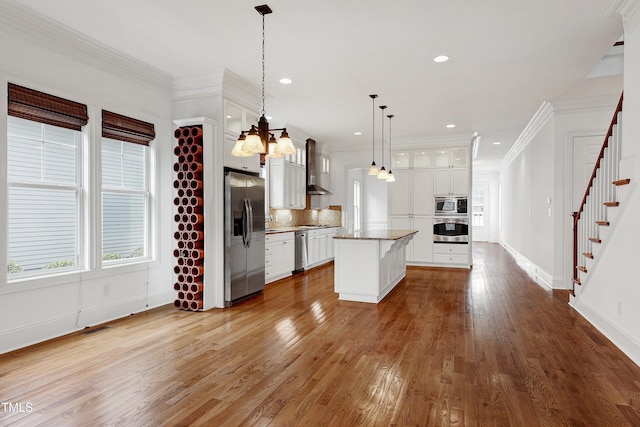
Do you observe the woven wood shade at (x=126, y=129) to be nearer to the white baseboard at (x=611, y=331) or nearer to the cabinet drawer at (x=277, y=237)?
the cabinet drawer at (x=277, y=237)

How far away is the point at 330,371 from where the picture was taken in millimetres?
2848

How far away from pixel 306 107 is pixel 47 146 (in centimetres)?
361

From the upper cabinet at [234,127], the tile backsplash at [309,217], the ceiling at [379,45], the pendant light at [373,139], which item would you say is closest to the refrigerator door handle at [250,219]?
the upper cabinet at [234,127]

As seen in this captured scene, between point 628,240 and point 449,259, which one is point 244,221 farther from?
point 449,259

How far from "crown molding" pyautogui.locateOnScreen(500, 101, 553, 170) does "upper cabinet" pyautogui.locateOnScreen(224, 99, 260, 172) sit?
4.53 m

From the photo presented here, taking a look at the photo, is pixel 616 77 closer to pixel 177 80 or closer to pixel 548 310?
pixel 548 310

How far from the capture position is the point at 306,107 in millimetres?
6090

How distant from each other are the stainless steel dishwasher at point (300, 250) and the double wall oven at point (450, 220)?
2925 mm

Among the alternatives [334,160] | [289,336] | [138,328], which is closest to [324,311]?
[289,336]

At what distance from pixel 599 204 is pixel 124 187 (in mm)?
5349

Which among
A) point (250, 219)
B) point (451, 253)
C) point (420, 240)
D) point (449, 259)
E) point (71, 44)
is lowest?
point (449, 259)

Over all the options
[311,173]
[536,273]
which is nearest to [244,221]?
[311,173]

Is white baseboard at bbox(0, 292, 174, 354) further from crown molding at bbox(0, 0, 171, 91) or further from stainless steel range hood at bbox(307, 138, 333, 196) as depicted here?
stainless steel range hood at bbox(307, 138, 333, 196)

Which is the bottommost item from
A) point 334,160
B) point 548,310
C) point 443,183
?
point 548,310
